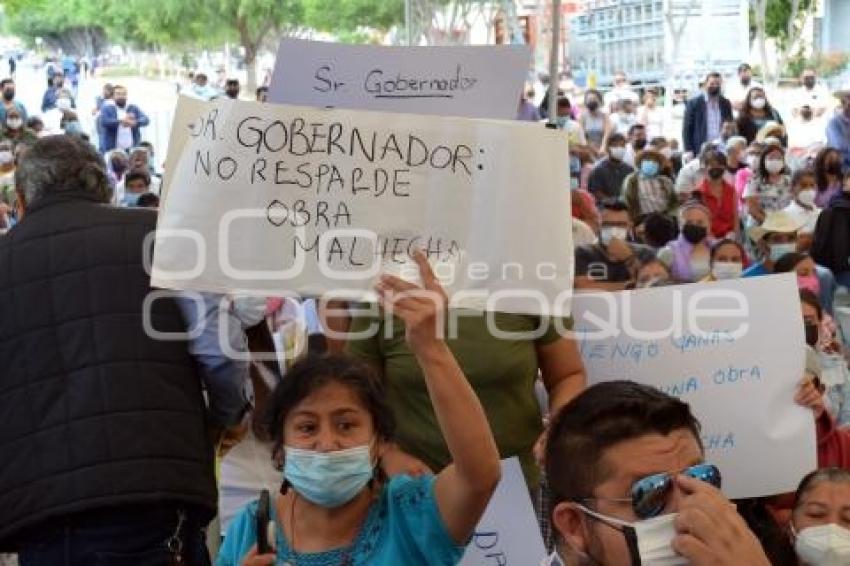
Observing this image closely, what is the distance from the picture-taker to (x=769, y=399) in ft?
11.5

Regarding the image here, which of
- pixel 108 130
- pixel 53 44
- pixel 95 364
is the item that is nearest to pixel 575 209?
pixel 95 364

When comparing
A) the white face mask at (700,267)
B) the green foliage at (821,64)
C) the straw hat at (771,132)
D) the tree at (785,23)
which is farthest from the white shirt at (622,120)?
the tree at (785,23)

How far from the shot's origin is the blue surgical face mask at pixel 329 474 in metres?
2.51

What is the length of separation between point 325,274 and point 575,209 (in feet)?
17.4

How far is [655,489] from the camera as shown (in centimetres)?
185

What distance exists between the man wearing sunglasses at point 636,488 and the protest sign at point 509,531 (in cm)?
114

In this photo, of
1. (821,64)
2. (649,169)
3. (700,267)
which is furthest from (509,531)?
(821,64)

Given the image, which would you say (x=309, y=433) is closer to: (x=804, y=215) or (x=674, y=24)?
(x=804, y=215)

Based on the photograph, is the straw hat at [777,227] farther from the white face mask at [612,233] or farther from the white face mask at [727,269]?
the white face mask at [727,269]

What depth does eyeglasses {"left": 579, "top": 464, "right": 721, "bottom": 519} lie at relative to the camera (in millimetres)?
1828

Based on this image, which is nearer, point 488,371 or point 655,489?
point 655,489

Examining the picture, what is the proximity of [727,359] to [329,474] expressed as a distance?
1.46 m

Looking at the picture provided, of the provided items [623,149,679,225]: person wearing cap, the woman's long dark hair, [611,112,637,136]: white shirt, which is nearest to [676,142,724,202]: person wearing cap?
[623,149,679,225]: person wearing cap

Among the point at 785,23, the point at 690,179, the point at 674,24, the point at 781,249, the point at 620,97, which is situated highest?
the point at 785,23
